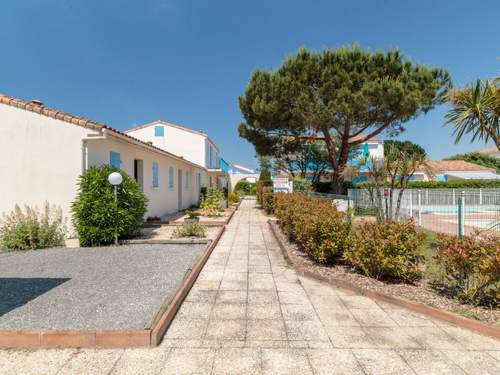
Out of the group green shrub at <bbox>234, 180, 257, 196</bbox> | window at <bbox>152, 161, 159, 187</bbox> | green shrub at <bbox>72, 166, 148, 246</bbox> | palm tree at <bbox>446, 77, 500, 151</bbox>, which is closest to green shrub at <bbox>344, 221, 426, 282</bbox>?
palm tree at <bbox>446, 77, 500, 151</bbox>

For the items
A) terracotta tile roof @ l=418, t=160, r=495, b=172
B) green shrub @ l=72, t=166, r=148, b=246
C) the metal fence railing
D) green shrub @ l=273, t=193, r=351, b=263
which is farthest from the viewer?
terracotta tile roof @ l=418, t=160, r=495, b=172

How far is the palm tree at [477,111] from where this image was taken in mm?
5086

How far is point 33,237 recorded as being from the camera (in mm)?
7012

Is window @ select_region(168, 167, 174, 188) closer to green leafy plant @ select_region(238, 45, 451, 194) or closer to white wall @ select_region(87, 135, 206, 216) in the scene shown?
white wall @ select_region(87, 135, 206, 216)

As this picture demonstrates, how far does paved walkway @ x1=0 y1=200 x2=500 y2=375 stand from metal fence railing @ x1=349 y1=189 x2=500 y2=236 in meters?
6.78

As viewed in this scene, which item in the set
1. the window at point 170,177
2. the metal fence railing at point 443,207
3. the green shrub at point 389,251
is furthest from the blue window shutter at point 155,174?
the green shrub at point 389,251

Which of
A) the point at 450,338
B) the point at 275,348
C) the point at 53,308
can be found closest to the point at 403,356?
the point at 450,338

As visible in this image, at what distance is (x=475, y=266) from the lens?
3.58m

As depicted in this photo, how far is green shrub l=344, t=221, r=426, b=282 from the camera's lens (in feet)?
14.5

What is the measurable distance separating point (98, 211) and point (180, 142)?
51.8 feet

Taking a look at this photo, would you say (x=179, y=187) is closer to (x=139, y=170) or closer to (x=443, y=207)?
(x=139, y=170)

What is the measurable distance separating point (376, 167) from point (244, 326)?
274 inches

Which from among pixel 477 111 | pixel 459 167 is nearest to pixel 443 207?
pixel 477 111

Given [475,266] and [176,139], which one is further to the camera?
[176,139]
